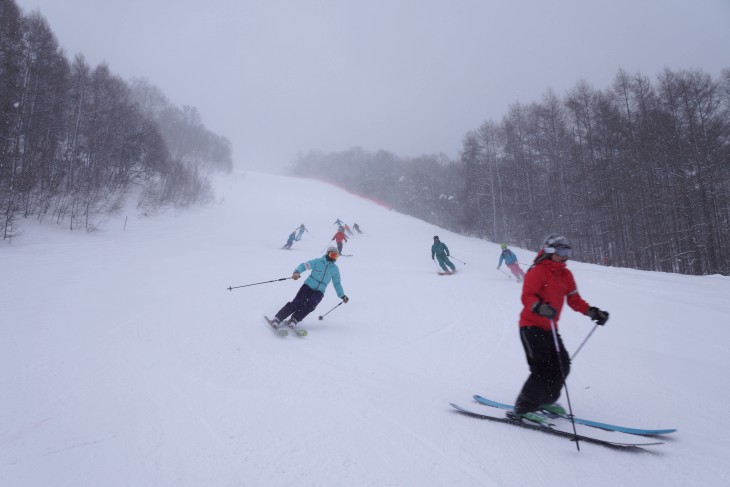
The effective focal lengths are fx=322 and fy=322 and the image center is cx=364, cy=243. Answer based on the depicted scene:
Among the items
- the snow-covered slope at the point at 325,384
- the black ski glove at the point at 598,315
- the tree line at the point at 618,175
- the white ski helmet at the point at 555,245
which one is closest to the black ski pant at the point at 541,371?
the snow-covered slope at the point at 325,384

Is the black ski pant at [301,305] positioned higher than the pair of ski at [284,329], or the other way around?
the black ski pant at [301,305]

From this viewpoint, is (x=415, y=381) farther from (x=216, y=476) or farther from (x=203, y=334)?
(x=203, y=334)

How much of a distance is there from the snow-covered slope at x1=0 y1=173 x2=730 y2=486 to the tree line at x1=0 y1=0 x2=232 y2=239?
647 centimetres

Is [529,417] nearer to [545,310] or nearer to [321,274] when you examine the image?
[545,310]

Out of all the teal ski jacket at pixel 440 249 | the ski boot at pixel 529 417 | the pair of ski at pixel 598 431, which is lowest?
the pair of ski at pixel 598 431

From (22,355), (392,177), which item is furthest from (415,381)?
(392,177)

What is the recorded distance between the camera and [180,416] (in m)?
2.90

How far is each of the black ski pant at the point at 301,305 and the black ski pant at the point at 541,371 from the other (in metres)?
3.75

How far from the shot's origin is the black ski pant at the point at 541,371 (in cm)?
287

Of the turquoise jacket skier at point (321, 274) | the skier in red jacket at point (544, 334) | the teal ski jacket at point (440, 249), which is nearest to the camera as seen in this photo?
the skier in red jacket at point (544, 334)

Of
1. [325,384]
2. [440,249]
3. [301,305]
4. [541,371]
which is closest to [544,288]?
[541,371]

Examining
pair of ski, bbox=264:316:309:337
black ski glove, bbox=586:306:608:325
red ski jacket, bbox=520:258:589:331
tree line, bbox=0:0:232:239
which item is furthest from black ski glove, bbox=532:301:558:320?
tree line, bbox=0:0:232:239

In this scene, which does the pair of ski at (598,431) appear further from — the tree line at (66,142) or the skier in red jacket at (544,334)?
the tree line at (66,142)

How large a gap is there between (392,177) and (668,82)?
40.6 meters
